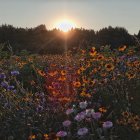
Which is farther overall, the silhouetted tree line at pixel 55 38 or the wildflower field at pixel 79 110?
the silhouetted tree line at pixel 55 38

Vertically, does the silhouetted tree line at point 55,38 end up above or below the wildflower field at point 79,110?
above

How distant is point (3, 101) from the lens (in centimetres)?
514

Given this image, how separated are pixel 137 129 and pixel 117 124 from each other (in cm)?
41

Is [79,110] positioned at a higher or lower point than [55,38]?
lower

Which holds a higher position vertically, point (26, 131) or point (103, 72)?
point (103, 72)

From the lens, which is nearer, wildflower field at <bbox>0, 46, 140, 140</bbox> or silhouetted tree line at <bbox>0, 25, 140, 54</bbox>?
wildflower field at <bbox>0, 46, 140, 140</bbox>

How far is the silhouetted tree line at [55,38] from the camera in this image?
69.6 feet

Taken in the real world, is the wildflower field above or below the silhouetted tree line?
below

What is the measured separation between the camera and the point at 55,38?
2297cm

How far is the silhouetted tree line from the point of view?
69.6 ft

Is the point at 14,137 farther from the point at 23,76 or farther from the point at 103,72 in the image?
the point at 23,76

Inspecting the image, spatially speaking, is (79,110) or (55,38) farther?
(55,38)

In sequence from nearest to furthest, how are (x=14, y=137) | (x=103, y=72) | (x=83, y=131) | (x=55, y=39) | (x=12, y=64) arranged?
(x=83, y=131), (x=14, y=137), (x=103, y=72), (x=12, y=64), (x=55, y=39)

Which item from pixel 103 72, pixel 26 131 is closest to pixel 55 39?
pixel 103 72
